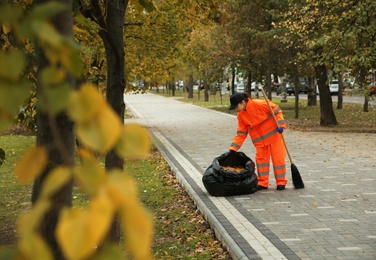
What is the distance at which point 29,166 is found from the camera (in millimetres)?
1132

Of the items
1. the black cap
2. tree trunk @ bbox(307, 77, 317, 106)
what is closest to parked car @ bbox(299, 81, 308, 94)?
tree trunk @ bbox(307, 77, 317, 106)

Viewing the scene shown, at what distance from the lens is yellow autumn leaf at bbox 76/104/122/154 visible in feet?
3.23

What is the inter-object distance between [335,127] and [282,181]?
1449cm

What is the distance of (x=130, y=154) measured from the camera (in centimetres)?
102

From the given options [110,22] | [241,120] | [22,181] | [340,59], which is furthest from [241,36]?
→ [22,181]

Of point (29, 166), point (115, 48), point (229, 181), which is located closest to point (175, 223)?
point (229, 181)

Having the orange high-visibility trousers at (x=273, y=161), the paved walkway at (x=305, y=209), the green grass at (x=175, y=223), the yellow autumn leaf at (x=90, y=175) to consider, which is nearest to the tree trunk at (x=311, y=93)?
the paved walkway at (x=305, y=209)

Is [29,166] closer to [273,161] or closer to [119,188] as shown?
[119,188]

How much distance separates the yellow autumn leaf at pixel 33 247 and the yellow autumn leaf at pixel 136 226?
12cm

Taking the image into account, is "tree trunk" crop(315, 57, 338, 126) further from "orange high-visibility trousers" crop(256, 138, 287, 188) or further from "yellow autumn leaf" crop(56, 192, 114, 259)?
"yellow autumn leaf" crop(56, 192, 114, 259)

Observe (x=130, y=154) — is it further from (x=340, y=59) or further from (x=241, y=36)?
(x=241, y=36)

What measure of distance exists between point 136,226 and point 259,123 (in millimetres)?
9417

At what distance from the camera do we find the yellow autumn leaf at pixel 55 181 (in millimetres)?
1000

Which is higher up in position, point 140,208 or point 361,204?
point 140,208
